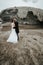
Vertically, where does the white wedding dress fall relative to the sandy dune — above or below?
below

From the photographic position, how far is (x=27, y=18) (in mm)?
18844

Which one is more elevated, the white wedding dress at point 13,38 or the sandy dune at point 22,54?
the sandy dune at point 22,54

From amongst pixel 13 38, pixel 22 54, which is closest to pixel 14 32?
pixel 13 38

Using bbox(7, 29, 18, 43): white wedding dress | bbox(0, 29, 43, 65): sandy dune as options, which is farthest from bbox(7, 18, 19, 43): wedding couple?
bbox(0, 29, 43, 65): sandy dune

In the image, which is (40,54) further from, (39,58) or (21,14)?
(21,14)

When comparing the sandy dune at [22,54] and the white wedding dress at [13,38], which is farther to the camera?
the white wedding dress at [13,38]

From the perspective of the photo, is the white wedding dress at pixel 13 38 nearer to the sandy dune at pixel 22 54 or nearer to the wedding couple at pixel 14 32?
the wedding couple at pixel 14 32

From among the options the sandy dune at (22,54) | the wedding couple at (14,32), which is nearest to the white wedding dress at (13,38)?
the wedding couple at (14,32)

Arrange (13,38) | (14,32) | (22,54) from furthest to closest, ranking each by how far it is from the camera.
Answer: (14,32) → (13,38) → (22,54)

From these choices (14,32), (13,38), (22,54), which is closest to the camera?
(22,54)

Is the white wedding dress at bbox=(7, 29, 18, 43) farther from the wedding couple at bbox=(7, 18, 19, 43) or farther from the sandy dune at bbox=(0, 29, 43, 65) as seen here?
the sandy dune at bbox=(0, 29, 43, 65)

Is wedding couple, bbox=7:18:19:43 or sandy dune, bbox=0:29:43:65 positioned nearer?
sandy dune, bbox=0:29:43:65

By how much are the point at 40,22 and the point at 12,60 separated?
13.0 meters

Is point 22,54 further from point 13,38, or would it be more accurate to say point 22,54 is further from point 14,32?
point 14,32
